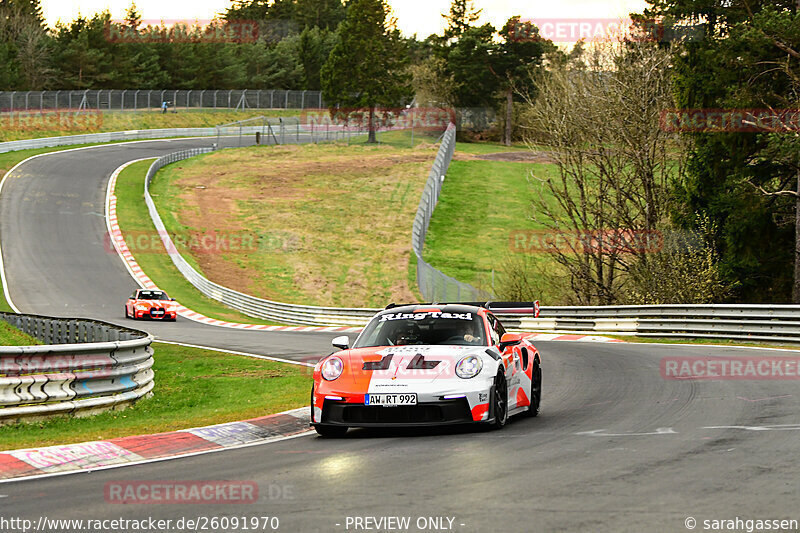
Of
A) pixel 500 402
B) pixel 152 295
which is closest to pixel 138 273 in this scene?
pixel 152 295

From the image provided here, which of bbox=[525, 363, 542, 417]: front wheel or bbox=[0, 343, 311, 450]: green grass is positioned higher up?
bbox=[525, 363, 542, 417]: front wheel

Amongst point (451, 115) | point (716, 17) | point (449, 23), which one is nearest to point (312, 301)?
point (716, 17)

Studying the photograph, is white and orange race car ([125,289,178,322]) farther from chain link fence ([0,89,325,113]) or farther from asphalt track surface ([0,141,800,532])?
chain link fence ([0,89,325,113])

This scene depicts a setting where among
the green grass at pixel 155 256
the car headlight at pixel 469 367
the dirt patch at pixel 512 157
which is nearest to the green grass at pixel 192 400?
the car headlight at pixel 469 367

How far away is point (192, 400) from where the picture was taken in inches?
574

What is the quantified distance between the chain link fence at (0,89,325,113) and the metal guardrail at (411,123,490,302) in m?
36.1

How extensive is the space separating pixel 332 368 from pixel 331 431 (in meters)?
0.64

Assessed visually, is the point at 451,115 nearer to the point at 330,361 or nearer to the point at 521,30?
the point at 521,30

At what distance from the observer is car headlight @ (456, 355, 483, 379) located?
996cm

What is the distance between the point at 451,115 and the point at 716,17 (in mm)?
74486

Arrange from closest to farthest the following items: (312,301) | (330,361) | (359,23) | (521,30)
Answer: (330,361) → (312,301) → (359,23) → (521,30)

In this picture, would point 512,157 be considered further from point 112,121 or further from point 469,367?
point 469,367

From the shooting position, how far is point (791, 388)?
12.6 m

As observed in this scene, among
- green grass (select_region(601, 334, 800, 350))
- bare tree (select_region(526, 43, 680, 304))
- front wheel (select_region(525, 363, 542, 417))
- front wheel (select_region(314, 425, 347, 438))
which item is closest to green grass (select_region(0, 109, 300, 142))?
bare tree (select_region(526, 43, 680, 304))
